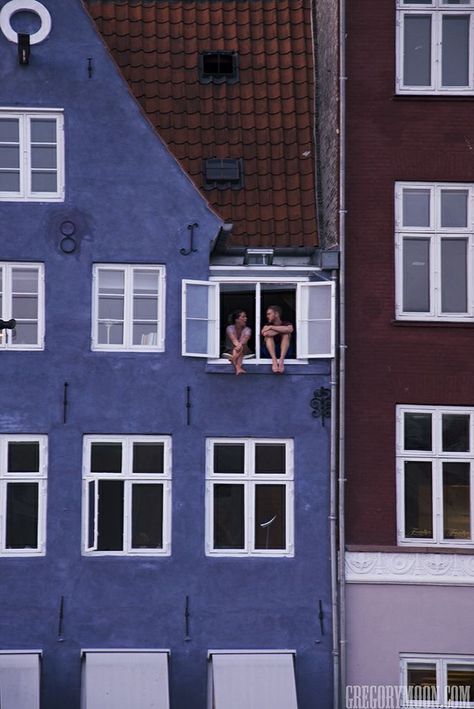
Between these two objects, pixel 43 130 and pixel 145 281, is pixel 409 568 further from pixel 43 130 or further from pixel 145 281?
pixel 43 130

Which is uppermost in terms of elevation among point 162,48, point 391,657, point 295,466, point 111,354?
point 162,48

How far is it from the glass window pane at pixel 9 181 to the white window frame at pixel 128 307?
6.03 feet

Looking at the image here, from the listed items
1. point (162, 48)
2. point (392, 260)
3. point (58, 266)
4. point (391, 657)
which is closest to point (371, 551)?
point (391, 657)

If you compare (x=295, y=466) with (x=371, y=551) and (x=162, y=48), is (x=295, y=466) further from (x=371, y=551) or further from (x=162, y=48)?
(x=162, y=48)

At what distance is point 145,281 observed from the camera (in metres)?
29.8

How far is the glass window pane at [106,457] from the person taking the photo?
2934cm

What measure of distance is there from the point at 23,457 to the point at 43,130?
5.36 m

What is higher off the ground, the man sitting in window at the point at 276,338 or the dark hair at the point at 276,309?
the dark hair at the point at 276,309

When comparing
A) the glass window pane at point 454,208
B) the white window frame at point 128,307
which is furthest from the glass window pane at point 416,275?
the white window frame at point 128,307

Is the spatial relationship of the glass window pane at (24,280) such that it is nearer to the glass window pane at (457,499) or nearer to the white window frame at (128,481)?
the white window frame at (128,481)

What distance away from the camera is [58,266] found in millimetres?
29562

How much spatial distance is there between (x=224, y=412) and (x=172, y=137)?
515cm

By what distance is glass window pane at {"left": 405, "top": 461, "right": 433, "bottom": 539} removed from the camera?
96.3 ft

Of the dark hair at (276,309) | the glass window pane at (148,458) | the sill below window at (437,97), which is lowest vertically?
the glass window pane at (148,458)
